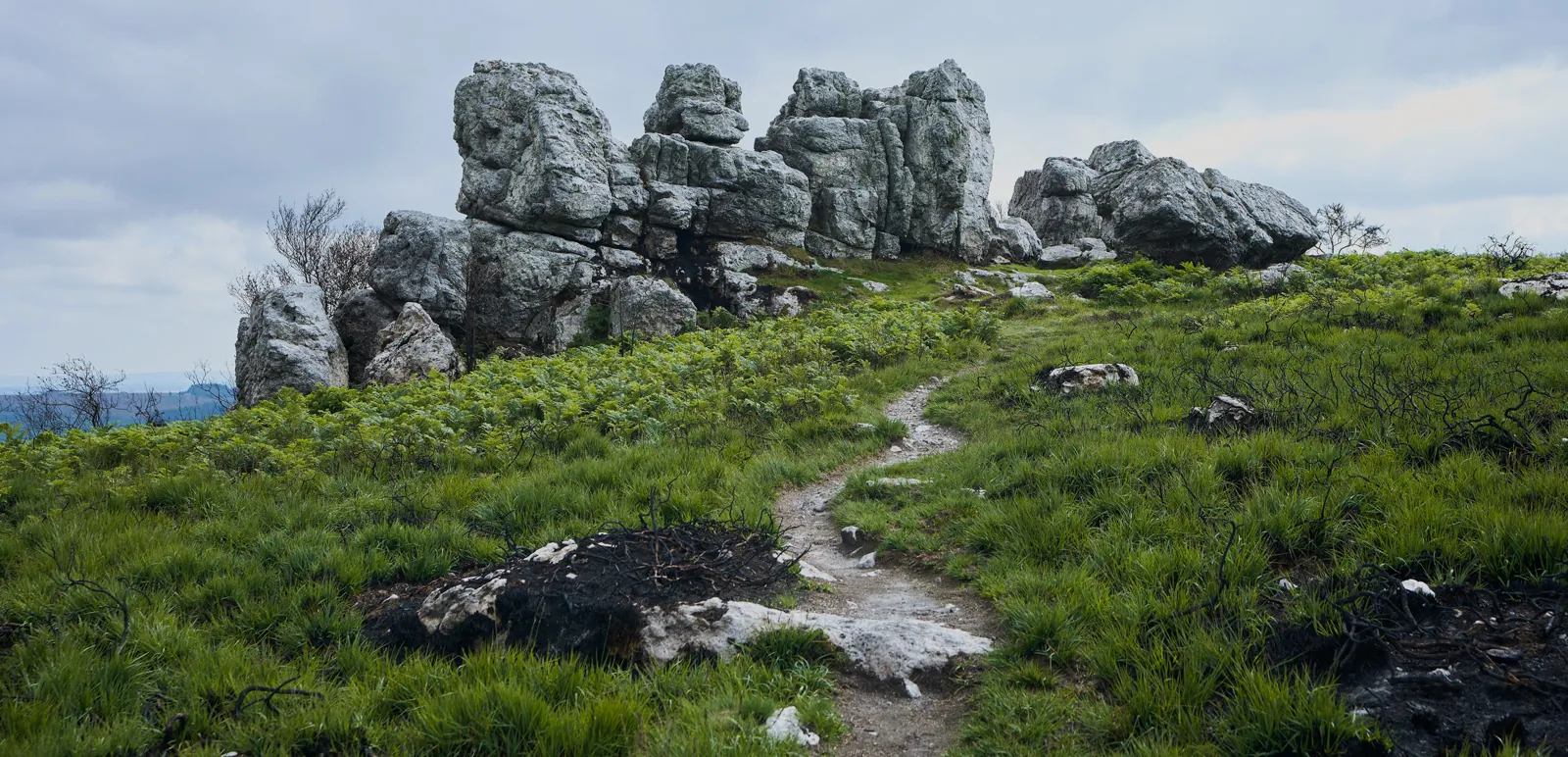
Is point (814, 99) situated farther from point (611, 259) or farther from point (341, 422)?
point (341, 422)

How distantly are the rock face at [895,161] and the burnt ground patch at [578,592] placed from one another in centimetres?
3574

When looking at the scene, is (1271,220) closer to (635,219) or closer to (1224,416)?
(1224,416)

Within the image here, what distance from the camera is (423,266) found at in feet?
97.1

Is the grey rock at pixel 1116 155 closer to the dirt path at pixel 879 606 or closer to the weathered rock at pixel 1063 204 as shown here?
the weathered rock at pixel 1063 204

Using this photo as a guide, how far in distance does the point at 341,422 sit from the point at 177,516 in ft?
14.6

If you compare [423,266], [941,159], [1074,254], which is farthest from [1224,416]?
[941,159]

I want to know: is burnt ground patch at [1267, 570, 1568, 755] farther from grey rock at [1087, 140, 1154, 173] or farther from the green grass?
grey rock at [1087, 140, 1154, 173]

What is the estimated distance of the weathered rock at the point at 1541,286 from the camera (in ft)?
44.0

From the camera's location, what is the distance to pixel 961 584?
6383 millimetres

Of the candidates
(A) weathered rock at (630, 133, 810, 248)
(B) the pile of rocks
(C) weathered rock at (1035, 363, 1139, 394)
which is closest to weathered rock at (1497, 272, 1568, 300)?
(C) weathered rock at (1035, 363, 1139, 394)

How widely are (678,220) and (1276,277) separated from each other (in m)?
24.3

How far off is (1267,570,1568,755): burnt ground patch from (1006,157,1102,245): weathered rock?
4887 centimetres

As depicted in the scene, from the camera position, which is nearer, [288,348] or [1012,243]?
[288,348]

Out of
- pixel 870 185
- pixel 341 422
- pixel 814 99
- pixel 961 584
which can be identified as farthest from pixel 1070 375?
pixel 814 99
